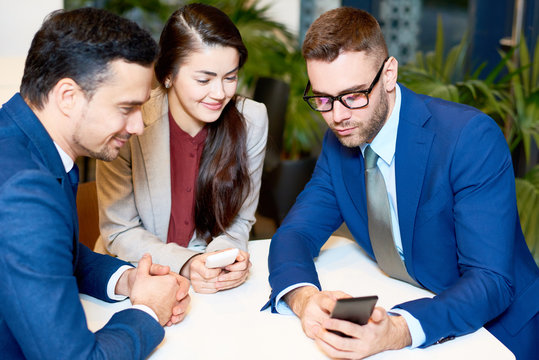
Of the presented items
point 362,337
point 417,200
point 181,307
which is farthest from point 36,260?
point 417,200

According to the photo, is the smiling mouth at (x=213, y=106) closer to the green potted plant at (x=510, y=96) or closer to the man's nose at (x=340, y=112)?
the man's nose at (x=340, y=112)

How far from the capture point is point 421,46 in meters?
5.21

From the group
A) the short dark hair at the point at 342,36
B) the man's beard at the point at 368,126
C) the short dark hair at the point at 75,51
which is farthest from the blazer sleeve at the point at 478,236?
the short dark hair at the point at 75,51

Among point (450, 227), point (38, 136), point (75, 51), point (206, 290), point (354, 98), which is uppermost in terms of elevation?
point (75, 51)

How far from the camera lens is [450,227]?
5.65 ft

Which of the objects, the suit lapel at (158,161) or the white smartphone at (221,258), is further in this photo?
the suit lapel at (158,161)

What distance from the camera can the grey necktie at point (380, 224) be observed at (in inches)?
69.6

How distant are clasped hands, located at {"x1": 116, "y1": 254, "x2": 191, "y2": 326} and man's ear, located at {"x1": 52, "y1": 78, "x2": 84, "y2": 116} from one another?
0.48 metres

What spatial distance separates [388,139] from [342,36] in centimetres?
34

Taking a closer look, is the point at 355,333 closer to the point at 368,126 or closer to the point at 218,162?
the point at 368,126

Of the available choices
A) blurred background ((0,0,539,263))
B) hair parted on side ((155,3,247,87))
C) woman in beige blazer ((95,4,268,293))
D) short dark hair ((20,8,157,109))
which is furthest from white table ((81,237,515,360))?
blurred background ((0,0,539,263))

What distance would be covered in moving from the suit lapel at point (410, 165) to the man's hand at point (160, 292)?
670 mm

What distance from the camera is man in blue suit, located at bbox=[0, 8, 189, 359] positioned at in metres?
1.12

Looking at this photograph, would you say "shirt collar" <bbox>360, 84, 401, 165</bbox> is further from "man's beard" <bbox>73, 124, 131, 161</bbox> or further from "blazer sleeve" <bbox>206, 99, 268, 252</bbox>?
"man's beard" <bbox>73, 124, 131, 161</bbox>
